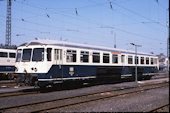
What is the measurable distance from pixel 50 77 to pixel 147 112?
7.14 metres

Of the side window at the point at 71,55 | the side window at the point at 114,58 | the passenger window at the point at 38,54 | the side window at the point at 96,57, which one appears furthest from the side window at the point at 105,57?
the passenger window at the point at 38,54

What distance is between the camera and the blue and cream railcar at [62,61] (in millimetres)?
14148

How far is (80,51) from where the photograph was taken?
16.4 m

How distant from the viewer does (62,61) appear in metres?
14.9

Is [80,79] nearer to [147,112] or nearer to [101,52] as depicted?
[101,52]

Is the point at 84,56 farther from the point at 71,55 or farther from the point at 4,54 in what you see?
the point at 4,54

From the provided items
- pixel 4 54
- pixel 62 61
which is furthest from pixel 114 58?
pixel 4 54

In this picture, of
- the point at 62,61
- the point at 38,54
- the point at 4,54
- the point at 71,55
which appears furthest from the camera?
the point at 4,54

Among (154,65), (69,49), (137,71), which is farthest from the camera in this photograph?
(154,65)

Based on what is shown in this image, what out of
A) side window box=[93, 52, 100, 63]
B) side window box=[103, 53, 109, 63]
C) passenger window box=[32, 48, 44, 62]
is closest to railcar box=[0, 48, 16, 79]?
passenger window box=[32, 48, 44, 62]

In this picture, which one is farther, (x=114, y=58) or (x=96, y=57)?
(x=114, y=58)

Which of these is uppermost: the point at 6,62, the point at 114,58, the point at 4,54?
the point at 4,54

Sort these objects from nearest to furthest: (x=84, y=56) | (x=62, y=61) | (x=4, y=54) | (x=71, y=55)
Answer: (x=62, y=61), (x=71, y=55), (x=84, y=56), (x=4, y=54)

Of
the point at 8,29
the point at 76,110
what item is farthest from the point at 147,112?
the point at 8,29
